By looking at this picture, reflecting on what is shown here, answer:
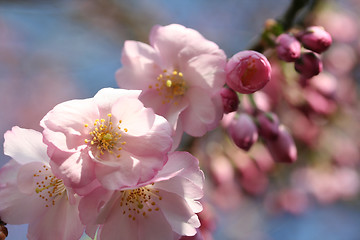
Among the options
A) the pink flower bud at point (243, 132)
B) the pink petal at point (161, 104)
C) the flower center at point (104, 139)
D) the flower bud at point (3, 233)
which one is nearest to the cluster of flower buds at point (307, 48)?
the pink flower bud at point (243, 132)

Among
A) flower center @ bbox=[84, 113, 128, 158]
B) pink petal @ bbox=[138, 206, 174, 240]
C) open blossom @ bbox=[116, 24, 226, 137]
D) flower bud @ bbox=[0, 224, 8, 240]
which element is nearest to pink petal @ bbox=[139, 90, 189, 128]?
open blossom @ bbox=[116, 24, 226, 137]

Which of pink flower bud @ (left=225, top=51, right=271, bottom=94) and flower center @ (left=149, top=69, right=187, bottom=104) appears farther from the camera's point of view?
flower center @ (left=149, top=69, right=187, bottom=104)

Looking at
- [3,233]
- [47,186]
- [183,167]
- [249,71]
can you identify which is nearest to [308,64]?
[249,71]

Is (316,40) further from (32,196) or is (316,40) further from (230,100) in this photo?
(32,196)

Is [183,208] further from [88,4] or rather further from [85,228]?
[88,4]

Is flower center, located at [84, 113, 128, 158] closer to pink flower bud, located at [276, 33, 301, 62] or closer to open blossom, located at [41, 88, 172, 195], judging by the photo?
open blossom, located at [41, 88, 172, 195]

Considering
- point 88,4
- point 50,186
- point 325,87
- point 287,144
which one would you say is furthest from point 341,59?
point 50,186
